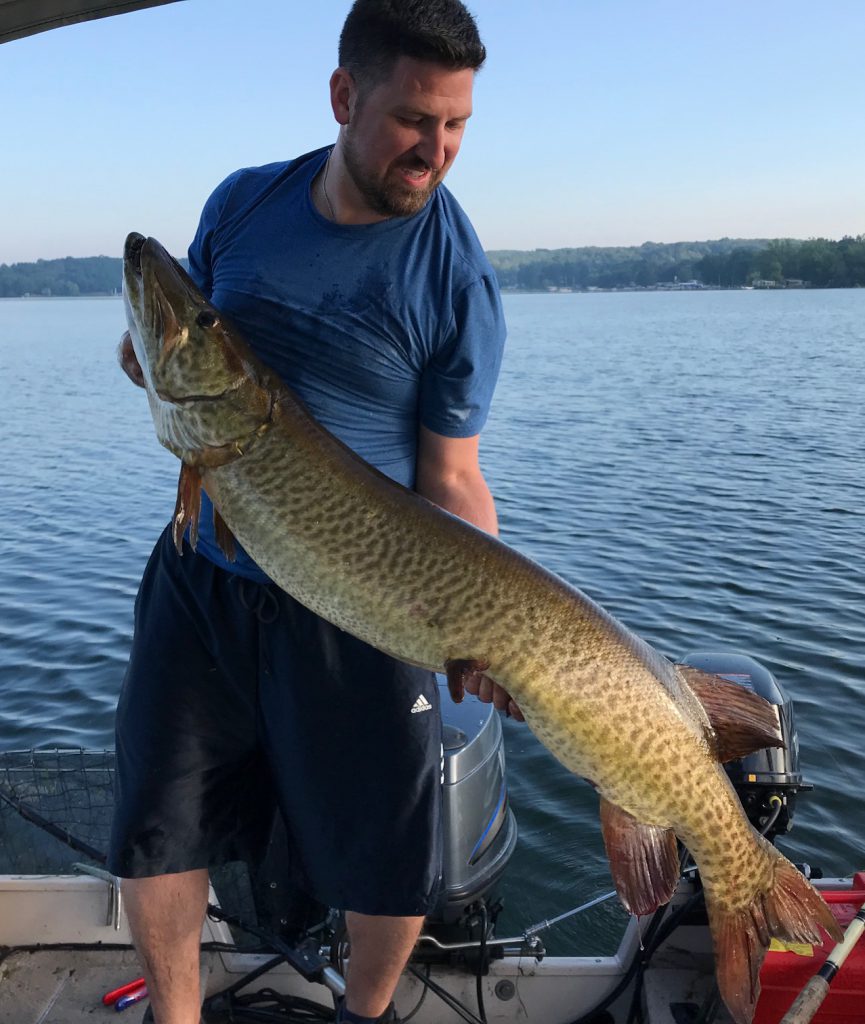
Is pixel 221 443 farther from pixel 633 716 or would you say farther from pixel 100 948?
pixel 100 948

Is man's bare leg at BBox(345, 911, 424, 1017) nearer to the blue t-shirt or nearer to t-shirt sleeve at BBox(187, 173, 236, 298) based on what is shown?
the blue t-shirt

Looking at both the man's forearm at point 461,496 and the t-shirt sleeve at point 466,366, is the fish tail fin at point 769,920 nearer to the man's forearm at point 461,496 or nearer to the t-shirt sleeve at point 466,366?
the man's forearm at point 461,496

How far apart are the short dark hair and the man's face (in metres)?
0.03

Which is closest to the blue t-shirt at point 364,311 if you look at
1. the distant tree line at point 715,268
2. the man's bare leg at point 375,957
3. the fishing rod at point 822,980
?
the man's bare leg at point 375,957

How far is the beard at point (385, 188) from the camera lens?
8.25 ft

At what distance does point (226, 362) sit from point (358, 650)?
83cm

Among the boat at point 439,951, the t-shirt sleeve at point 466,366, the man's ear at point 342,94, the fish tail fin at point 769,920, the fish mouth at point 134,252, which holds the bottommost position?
the boat at point 439,951

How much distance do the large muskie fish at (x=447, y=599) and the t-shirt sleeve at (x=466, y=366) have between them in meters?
0.34

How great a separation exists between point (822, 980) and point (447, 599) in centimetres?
130

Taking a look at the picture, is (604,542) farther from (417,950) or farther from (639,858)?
(639,858)

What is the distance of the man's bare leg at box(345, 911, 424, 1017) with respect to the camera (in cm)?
282

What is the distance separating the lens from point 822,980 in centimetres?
239

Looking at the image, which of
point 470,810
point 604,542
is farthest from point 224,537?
point 604,542

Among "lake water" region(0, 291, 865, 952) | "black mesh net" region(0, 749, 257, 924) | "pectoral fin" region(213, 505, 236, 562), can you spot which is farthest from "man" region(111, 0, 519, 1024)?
"lake water" region(0, 291, 865, 952)
